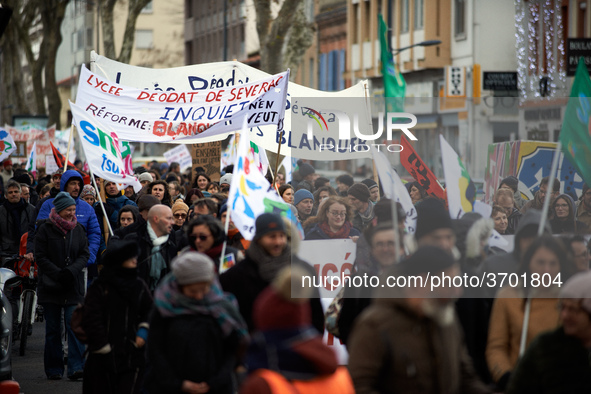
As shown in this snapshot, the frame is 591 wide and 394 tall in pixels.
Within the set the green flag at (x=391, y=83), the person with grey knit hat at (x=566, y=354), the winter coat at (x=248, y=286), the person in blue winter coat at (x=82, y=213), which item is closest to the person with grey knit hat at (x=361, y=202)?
the green flag at (x=391, y=83)

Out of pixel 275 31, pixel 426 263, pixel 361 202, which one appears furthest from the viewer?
pixel 275 31

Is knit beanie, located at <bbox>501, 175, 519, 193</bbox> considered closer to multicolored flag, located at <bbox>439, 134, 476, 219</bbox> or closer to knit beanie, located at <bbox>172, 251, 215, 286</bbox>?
multicolored flag, located at <bbox>439, 134, 476, 219</bbox>

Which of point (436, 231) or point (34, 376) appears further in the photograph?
point (34, 376)

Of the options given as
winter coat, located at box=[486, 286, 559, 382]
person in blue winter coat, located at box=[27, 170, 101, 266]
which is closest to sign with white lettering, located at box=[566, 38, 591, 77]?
person in blue winter coat, located at box=[27, 170, 101, 266]

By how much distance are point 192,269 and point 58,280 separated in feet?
13.8

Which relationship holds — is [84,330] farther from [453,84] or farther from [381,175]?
[453,84]

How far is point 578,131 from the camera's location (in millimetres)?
5793

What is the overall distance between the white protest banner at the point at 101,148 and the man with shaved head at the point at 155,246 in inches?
135

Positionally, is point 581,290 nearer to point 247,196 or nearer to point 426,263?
point 426,263

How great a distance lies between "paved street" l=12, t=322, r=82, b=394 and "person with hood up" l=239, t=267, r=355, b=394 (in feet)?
16.5

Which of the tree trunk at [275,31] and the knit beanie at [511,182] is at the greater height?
the tree trunk at [275,31]

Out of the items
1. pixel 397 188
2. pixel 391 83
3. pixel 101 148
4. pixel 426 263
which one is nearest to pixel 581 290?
pixel 426 263

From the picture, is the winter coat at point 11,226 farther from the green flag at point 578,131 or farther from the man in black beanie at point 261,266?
the green flag at point 578,131

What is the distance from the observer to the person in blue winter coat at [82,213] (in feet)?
32.8
